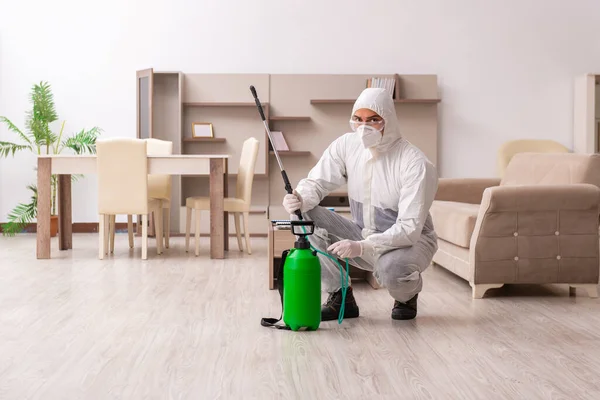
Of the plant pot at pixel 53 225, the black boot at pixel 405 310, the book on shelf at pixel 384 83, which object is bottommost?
the black boot at pixel 405 310

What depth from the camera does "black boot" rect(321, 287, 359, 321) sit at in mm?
3248

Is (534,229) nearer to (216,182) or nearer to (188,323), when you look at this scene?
(188,323)

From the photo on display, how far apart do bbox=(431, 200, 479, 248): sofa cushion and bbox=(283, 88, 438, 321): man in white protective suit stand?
76 centimetres

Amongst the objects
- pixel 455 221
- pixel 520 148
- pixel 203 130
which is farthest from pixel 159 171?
pixel 520 148

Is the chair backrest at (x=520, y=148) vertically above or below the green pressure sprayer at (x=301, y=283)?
above

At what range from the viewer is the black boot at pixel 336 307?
128 inches

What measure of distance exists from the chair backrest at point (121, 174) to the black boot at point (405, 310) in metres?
2.56

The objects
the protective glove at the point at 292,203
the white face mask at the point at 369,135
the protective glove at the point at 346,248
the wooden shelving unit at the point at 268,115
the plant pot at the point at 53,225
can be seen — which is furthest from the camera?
the wooden shelving unit at the point at 268,115

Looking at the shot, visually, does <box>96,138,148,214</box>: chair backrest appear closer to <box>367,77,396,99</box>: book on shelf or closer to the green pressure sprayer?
the green pressure sprayer

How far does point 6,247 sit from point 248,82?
262cm

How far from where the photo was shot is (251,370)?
2.46m

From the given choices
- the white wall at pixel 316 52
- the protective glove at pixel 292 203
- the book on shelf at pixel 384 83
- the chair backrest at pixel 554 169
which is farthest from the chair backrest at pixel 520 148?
the protective glove at pixel 292 203

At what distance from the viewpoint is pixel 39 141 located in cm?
715

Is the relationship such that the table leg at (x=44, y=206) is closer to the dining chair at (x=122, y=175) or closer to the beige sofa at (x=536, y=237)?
the dining chair at (x=122, y=175)
